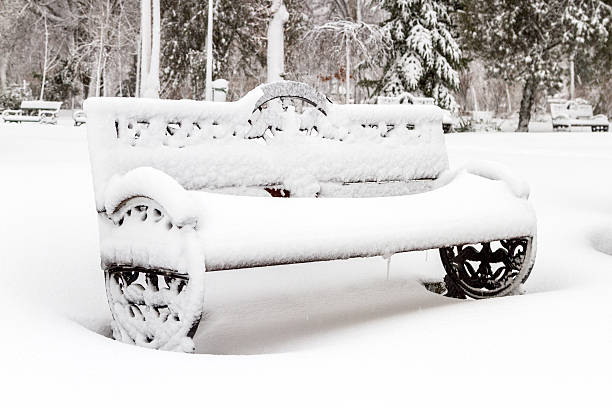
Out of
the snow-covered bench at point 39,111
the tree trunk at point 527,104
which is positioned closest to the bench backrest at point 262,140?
the tree trunk at point 527,104

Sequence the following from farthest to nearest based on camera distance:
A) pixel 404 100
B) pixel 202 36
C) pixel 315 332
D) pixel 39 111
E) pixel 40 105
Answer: pixel 202 36
pixel 39 111
pixel 40 105
pixel 404 100
pixel 315 332

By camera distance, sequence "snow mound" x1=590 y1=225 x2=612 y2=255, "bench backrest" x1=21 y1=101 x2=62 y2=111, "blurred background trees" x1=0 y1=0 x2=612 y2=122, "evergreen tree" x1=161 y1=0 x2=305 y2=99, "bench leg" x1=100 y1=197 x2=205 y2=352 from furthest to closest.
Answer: "evergreen tree" x1=161 y1=0 x2=305 y2=99
"bench backrest" x1=21 y1=101 x2=62 y2=111
"blurred background trees" x1=0 y1=0 x2=612 y2=122
"snow mound" x1=590 y1=225 x2=612 y2=255
"bench leg" x1=100 y1=197 x2=205 y2=352

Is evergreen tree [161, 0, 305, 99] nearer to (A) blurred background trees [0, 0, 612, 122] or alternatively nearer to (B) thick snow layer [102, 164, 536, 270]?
(A) blurred background trees [0, 0, 612, 122]

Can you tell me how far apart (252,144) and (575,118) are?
23.1m

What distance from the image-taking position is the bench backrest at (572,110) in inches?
998

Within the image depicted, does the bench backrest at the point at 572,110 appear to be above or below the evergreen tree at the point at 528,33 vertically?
below

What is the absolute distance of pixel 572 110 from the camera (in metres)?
Result: 26.1

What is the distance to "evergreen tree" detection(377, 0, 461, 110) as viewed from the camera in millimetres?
23844

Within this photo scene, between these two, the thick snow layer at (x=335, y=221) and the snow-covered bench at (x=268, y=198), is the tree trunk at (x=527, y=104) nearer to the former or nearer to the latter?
the snow-covered bench at (x=268, y=198)

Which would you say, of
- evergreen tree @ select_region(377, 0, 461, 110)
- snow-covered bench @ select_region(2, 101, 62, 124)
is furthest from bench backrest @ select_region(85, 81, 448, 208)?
snow-covered bench @ select_region(2, 101, 62, 124)

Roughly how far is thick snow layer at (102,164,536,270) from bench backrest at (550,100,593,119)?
21.7 meters

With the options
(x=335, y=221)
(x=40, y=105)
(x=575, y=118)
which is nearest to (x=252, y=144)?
(x=335, y=221)

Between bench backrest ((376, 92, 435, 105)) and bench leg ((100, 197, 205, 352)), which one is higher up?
bench backrest ((376, 92, 435, 105))

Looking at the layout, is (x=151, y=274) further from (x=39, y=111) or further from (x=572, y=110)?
(x=39, y=111)
